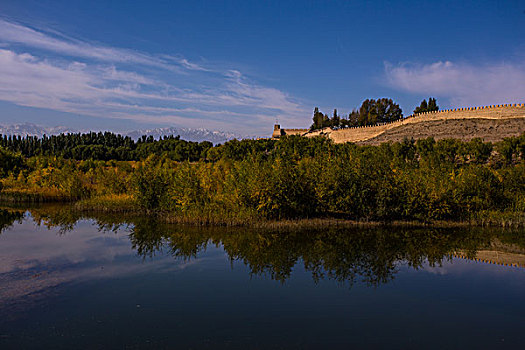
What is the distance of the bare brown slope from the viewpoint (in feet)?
188

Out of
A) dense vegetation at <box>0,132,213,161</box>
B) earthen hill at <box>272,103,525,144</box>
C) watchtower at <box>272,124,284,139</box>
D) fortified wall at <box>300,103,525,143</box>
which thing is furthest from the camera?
watchtower at <box>272,124,284,139</box>

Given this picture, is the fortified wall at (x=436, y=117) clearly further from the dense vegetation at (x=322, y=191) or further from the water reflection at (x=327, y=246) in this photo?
the water reflection at (x=327, y=246)

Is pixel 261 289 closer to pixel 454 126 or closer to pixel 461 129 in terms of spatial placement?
pixel 461 129

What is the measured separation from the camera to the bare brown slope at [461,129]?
188ft

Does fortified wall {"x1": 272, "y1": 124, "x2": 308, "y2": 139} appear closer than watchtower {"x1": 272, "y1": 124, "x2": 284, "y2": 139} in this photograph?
Yes

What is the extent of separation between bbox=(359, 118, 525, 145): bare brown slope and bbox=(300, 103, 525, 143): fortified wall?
1265 millimetres

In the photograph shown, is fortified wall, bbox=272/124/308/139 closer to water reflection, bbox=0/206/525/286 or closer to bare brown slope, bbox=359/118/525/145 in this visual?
bare brown slope, bbox=359/118/525/145

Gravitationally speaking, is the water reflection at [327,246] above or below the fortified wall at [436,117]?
below

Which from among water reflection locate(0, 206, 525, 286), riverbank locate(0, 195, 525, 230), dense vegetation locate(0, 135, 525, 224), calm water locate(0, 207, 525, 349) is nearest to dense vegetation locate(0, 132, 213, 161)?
dense vegetation locate(0, 135, 525, 224)

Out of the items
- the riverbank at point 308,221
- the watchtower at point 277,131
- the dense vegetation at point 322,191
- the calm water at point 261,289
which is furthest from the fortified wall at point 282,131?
the calm water at point 261,289

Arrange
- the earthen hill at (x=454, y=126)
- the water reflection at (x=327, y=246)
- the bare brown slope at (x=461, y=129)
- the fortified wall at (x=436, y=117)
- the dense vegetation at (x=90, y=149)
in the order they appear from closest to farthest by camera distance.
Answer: the water reflection at (x=327, y=246)
the bare brown slope at (x=461, y=129)
the earthen hill at (x=454, y=126)
the fortified wall at (x=436, y=117)
the dense vegetation at (x=90, y=149)

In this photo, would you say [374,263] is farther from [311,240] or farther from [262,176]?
[262,176]

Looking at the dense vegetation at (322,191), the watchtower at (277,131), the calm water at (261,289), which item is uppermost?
the watchtower at (277,131)

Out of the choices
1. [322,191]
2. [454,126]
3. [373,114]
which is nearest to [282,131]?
[373,114]
